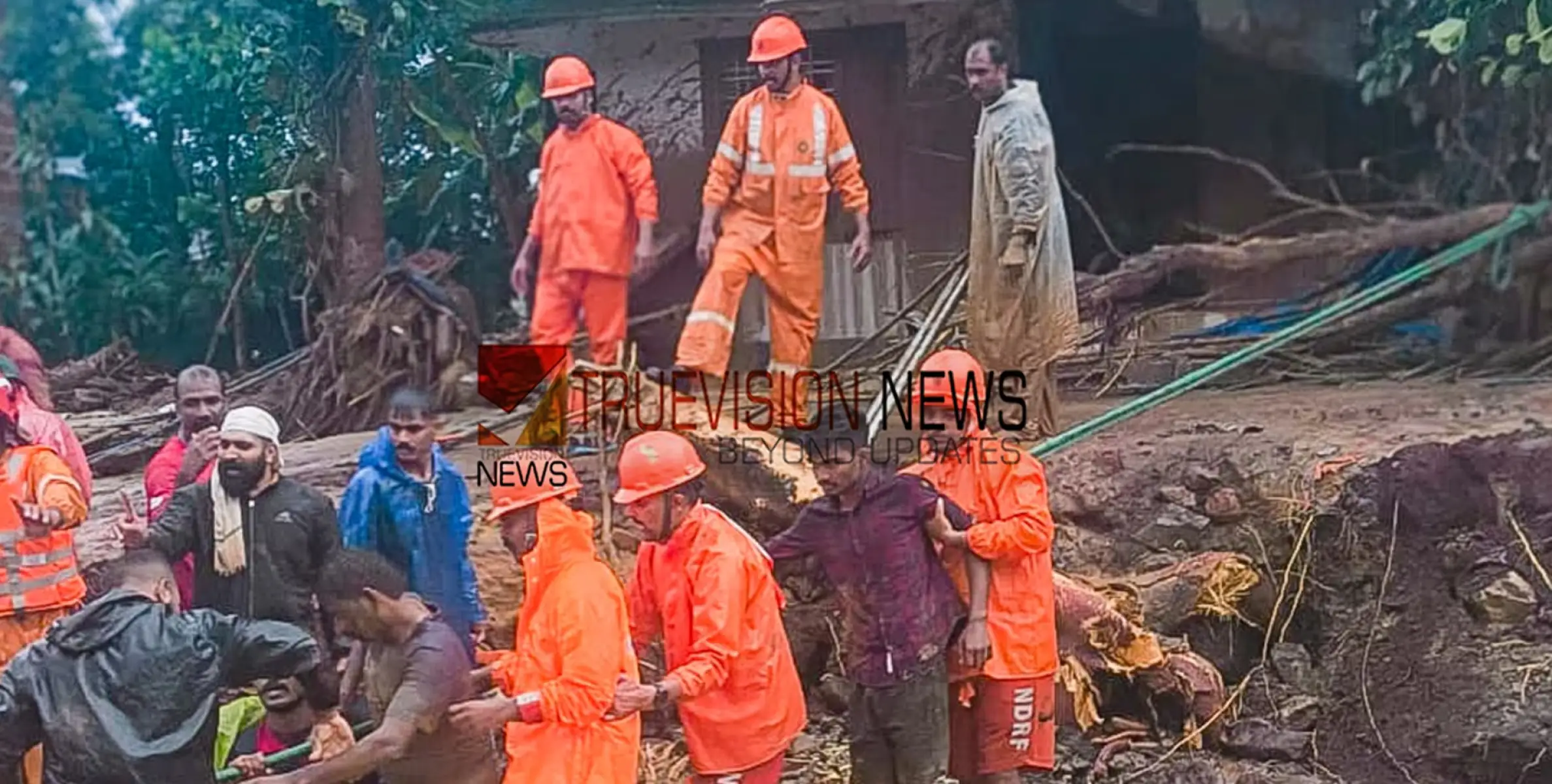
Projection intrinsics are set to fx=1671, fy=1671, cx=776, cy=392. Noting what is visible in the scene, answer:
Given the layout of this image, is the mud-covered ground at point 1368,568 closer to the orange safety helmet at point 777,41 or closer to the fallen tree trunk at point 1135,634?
the fallen tree trunk at point 1135,634

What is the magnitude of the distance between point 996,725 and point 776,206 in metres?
1.30

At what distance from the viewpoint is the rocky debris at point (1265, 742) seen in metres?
3.95

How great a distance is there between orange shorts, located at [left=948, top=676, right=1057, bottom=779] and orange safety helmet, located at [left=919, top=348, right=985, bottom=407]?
2.14ft

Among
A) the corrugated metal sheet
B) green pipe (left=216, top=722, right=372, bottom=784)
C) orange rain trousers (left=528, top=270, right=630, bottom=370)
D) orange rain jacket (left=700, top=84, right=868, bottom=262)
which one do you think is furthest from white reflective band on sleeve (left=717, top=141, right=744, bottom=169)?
green pipe (left=216, top=722, right=372, bottom=784)

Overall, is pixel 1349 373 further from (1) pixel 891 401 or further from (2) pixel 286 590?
(2) pixel 286 590

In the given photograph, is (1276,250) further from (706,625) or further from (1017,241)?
(706,625)

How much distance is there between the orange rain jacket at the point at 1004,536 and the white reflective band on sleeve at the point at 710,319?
0.54m

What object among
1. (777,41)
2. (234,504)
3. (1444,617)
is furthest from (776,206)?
(1444,617)

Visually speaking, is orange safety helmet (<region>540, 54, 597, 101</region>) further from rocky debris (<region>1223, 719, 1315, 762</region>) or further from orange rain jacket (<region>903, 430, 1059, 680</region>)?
rocky debris (<region>1223, 719, 1315, 762</region>)

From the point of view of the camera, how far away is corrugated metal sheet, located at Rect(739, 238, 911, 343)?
3.84 metres

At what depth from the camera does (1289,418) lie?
3965mm

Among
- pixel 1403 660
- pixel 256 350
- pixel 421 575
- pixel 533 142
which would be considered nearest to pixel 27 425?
pixel 256 350

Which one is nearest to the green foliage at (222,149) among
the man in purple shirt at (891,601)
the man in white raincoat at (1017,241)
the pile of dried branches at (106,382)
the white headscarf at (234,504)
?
the pile of dried branches at (106,382)

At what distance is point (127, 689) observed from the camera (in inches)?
140
